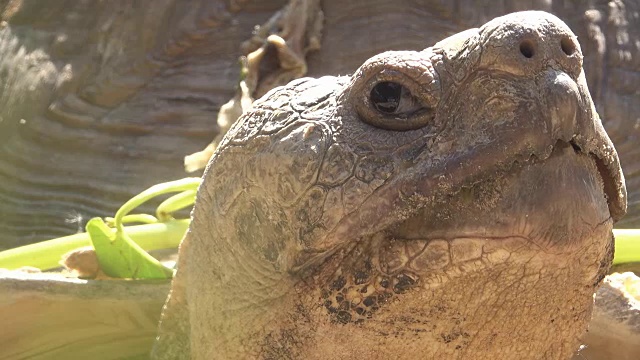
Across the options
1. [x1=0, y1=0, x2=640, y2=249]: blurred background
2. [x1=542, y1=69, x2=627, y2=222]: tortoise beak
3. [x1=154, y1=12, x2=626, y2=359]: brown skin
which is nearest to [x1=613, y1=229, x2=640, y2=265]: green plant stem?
[x1=154, y1=12, x2=626, y2=359]: brown skin

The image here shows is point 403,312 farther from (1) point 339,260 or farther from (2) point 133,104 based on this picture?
(2) point 133,104

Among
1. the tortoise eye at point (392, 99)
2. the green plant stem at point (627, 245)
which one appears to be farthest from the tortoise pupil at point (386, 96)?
the green plant stem at point (627, 245)

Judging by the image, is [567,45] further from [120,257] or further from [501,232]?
[120,257]

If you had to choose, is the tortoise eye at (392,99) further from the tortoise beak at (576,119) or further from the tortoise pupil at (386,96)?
the tortoise beak at (576,119)

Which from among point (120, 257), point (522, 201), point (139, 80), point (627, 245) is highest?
point (139, 80)

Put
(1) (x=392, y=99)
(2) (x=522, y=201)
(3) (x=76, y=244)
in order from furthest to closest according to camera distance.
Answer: (3) (x=76, y=244)
(1) (x=392, y=99)
(2) (x=522, y=201)

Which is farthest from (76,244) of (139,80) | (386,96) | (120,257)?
(139,80)
